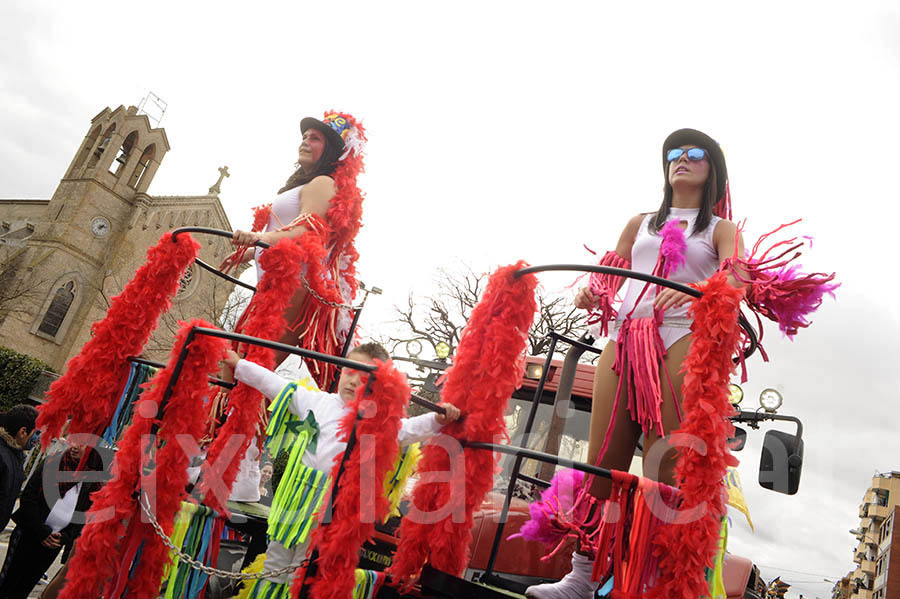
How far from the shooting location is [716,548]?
1.77 m

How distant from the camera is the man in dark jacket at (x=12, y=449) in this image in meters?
3.80

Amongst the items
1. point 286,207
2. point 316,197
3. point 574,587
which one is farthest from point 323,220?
point 574,587

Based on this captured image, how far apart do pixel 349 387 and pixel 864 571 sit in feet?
237

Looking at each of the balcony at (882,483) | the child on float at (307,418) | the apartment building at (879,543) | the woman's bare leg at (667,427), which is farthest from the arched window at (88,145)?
the balcony at (882,483)

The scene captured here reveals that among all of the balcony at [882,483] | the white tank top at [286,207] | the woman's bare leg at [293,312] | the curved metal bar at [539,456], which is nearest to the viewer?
the curved metal bar at [539,456]

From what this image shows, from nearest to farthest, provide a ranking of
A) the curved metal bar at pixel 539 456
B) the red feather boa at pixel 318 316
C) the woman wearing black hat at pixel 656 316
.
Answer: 1. the curved metal bar at pixel 539 456
2. the woman wearing black hat at pixel 656 316
3. the red feather boa at pixel 318 316

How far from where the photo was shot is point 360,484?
1876 millimetres

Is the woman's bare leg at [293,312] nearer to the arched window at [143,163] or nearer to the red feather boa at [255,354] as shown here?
the red feather boa at [255,354]

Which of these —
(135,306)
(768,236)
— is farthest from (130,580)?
(768,236)

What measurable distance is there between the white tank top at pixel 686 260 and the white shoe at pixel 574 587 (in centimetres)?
101

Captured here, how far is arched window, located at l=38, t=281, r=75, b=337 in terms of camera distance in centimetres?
2305

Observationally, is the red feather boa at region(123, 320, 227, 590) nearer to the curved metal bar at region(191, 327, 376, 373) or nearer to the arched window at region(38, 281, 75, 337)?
the curved metal bar at region(191, 327, 376, 373)

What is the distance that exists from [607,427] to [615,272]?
75 cm

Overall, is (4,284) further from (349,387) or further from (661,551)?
(661,551)
